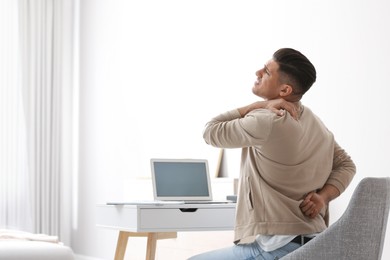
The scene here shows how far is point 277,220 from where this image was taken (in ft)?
7.51

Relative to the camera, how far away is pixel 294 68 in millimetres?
2391

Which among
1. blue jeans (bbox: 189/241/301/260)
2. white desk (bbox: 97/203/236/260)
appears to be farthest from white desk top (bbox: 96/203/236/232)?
blue jeans (bbox: 189/241/301/260)

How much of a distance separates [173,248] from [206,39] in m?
1.52

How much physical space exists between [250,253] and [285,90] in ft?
1.80

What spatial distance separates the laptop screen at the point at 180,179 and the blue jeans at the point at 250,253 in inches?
34.6

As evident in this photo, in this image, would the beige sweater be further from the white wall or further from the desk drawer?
the white wall

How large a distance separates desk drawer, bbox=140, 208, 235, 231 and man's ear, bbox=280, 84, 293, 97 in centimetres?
84

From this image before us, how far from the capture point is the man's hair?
239 centimetres

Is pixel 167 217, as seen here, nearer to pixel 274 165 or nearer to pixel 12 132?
pixel 274 165

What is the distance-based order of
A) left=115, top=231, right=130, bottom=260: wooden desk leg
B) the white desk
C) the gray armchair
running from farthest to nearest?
left=115, top=231, right=130, bottom=260: wooden desk leg
the white desk
the gray armchair

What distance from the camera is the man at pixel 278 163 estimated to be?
2.30 metres

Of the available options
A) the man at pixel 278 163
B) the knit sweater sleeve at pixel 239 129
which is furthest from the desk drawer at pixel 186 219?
the knit sweater sleeve at pixel 239 129

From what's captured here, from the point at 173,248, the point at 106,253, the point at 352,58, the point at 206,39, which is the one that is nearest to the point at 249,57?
the point at 206,39

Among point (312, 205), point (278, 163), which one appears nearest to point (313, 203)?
point (312, 205)
